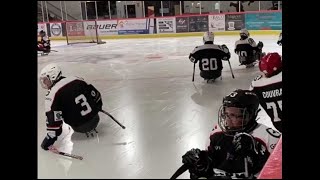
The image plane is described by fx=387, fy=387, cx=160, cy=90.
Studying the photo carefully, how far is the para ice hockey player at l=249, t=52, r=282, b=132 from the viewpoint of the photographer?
2.81 meters

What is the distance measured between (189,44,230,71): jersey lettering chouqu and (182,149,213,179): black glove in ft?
12.7

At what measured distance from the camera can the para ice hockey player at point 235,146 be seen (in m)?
1.75

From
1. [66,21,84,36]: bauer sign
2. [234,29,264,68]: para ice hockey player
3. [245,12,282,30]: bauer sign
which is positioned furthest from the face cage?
[66,21,84,36]: bauer sign

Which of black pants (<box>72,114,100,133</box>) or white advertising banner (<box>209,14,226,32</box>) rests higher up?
white advertising banner (<box>209,14,226,32</box>)

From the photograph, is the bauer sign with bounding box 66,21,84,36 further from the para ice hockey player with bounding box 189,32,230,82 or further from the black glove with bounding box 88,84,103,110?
the black glove with bounding box 88,84,103,110

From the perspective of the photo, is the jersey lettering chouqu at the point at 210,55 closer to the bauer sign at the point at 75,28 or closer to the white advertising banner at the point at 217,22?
the white advertising banner at the point at 217,22

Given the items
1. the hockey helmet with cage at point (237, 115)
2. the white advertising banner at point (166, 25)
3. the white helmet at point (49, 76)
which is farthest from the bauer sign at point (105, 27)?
the hockey helmet with cage at point (237, 115)

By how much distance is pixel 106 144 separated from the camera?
3.21 meters

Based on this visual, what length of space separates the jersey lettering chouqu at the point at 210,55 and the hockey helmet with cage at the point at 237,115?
3722 millimetres
